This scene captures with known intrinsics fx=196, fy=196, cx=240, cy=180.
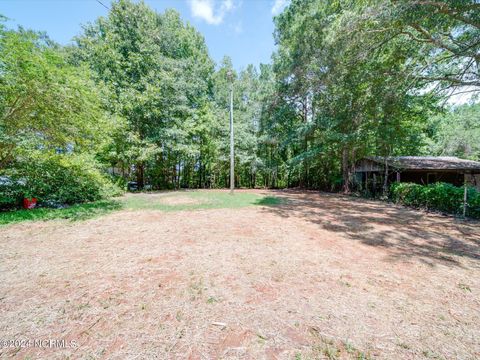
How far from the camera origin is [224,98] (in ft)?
69.2

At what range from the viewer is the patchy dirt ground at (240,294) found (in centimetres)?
183

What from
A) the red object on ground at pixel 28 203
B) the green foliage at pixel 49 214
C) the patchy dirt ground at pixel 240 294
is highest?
the red object on ground at pixel 28 203

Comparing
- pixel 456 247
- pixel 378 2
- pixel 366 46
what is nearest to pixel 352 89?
pixel 366 46

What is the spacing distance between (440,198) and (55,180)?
16.2 meters

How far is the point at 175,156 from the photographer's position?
61.2 ft

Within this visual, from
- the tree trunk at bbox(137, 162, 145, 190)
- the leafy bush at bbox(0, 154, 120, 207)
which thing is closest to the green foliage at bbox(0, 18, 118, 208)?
the leafy bush at bbox(0, 154, 120, 207)

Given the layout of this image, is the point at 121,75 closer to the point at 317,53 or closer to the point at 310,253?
the point at 317,53

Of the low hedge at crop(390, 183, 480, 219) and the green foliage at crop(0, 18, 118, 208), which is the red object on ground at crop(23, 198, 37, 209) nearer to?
the green foliage at crop(0, 18, 118, 208)

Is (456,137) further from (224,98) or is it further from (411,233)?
(411,233)

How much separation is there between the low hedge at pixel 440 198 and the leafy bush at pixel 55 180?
15.7 metres

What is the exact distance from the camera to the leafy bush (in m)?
7.35

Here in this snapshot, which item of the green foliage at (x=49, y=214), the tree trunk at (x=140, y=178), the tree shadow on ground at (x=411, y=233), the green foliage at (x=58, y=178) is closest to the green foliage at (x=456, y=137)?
the tree shadow on ground at (x=411, y=233)

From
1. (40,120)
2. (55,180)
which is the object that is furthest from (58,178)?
(40,120)

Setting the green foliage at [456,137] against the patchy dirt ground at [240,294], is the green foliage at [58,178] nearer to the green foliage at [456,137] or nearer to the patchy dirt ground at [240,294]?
the patchy dirt ground at [240,294]
